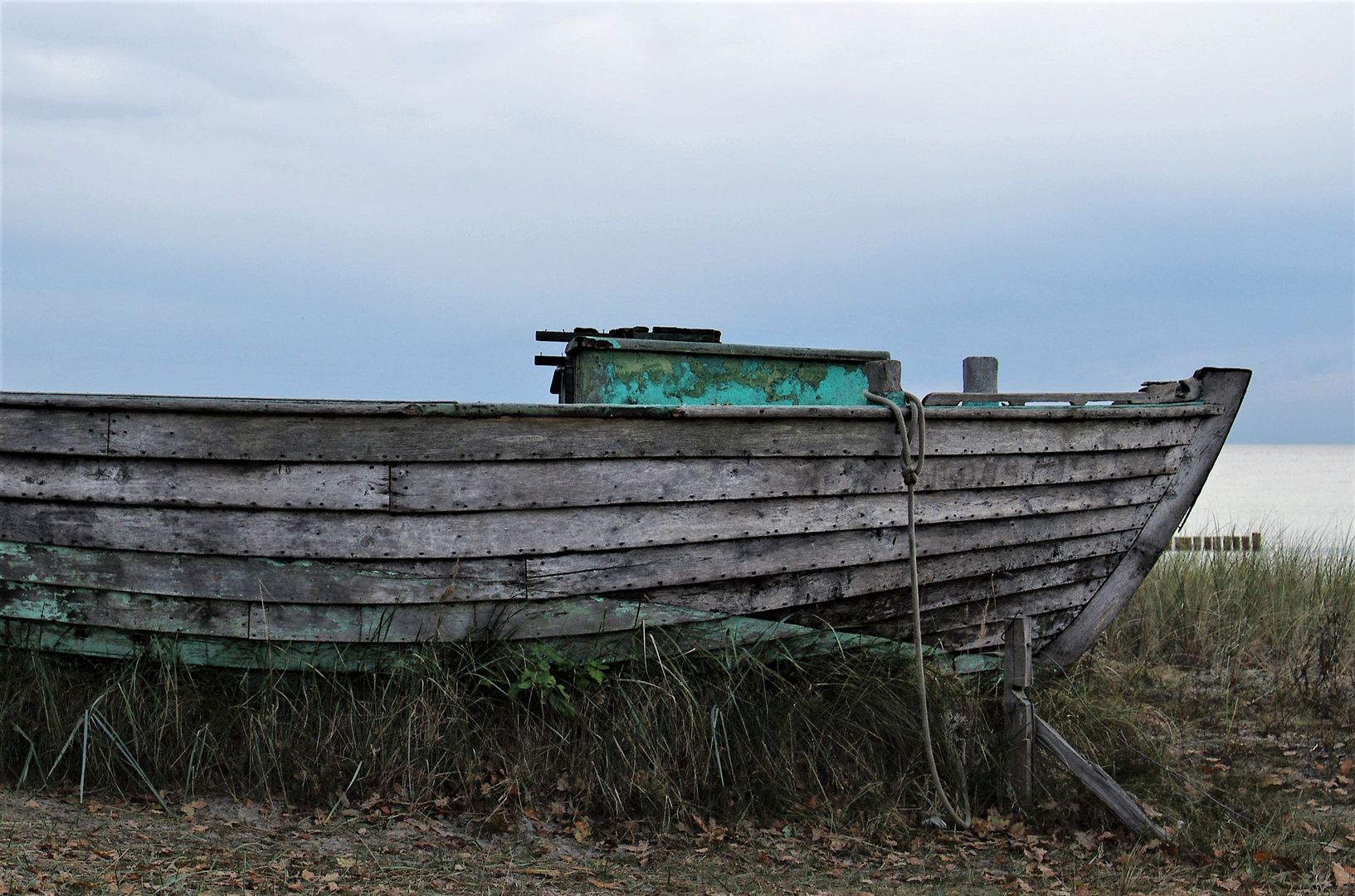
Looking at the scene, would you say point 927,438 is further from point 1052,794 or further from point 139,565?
point 139,565

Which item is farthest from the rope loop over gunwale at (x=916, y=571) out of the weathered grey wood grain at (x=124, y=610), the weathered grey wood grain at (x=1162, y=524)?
the weathered grey wood grain at (x=124, y=610)

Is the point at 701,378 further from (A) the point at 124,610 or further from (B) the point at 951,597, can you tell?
(A) the point at 124,610

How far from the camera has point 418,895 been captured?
342 cm

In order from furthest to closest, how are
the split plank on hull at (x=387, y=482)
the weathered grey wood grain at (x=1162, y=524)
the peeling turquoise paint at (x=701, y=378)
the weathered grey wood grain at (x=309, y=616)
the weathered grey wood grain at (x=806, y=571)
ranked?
1. the peeling turquoise paint at (x=701, y=378)
2. the weathered grey wood grain at (x=1162, y=524)
3. the weathered grey wood grain at (x=806, y=571)
4. the weathered grey wood grain at (x=309, y=616)
5. the split plank on hull at (x=387, y=482)

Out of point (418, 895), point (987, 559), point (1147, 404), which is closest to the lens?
point (418, 895)

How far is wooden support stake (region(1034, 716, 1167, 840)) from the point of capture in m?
4.38

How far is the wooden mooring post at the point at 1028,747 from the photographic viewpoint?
A: 4406 mm

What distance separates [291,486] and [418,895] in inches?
62.3

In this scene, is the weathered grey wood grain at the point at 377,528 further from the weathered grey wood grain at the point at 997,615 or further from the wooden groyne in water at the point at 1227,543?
the wooden groyne in water at the point at 1227,543

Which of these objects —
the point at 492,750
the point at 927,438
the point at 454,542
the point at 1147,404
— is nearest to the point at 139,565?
the point at 454,542

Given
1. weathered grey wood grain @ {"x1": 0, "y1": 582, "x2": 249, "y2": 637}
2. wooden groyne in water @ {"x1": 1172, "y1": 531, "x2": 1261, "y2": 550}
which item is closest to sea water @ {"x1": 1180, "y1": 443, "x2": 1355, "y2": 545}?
wooden groyne in water @ {"x1": 1172, "y1": 531, "x2": 1261, "y2": 550}

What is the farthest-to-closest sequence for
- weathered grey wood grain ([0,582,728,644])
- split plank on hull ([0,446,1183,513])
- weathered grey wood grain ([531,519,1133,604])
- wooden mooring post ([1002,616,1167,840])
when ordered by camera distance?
wooden mooring post ([1002,616,1167,840])
weathered grey wood grain ([531,519,1133,604])
weathered grey wood grain ([0,582,728,644])
split plank on hull ([0,446,1183,513])

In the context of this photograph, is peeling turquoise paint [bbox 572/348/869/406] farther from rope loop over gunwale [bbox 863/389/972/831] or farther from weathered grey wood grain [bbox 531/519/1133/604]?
rope loop over gunwale [bbox 863/389/972/831]

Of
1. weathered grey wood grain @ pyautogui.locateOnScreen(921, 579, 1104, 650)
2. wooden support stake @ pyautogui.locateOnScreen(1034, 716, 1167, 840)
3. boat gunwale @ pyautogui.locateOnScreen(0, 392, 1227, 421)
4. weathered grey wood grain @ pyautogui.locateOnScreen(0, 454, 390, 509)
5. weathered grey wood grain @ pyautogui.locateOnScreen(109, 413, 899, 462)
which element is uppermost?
boat gunwale @ pyautogui.locateOnScreen(0, 392, 1227, 421)
